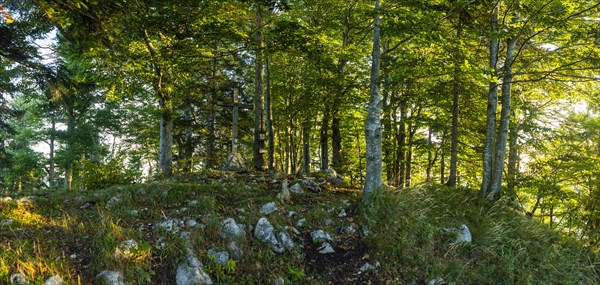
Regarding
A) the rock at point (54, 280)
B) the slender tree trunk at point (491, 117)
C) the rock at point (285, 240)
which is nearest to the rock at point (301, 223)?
the rock at point (285, 240)

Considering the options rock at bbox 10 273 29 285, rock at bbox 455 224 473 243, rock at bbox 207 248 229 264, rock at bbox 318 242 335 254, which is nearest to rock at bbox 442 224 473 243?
rock at bbox 455 224 473 243

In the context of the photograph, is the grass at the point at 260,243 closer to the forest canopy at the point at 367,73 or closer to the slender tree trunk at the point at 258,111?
→ the forest canopy at the point at 367,73

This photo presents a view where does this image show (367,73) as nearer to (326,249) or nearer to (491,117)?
(491,117)

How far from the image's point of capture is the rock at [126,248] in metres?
4.14

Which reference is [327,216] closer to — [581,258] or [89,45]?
[581,258]

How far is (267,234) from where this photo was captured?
516cm

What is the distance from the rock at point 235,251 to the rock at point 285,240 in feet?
2.54

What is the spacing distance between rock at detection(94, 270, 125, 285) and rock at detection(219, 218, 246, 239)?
158cm

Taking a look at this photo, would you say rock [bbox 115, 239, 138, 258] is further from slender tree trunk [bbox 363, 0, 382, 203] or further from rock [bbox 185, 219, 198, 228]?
slender tree trunk [bbox 363, 0, 382, 203]

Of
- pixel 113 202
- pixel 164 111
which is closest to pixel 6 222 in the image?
pixel 113 202

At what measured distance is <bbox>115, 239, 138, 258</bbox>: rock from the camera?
414cm

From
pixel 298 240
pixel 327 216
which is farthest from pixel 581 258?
pixel 298 240

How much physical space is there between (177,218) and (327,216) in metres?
3.01

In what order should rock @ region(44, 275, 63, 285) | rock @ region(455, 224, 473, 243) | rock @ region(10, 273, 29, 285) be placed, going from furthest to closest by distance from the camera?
rock @ region(455, 224, 473, 243) < rock @ region(44, 275, 63, 285) < rock @ region(10, 273, 29, 285)
